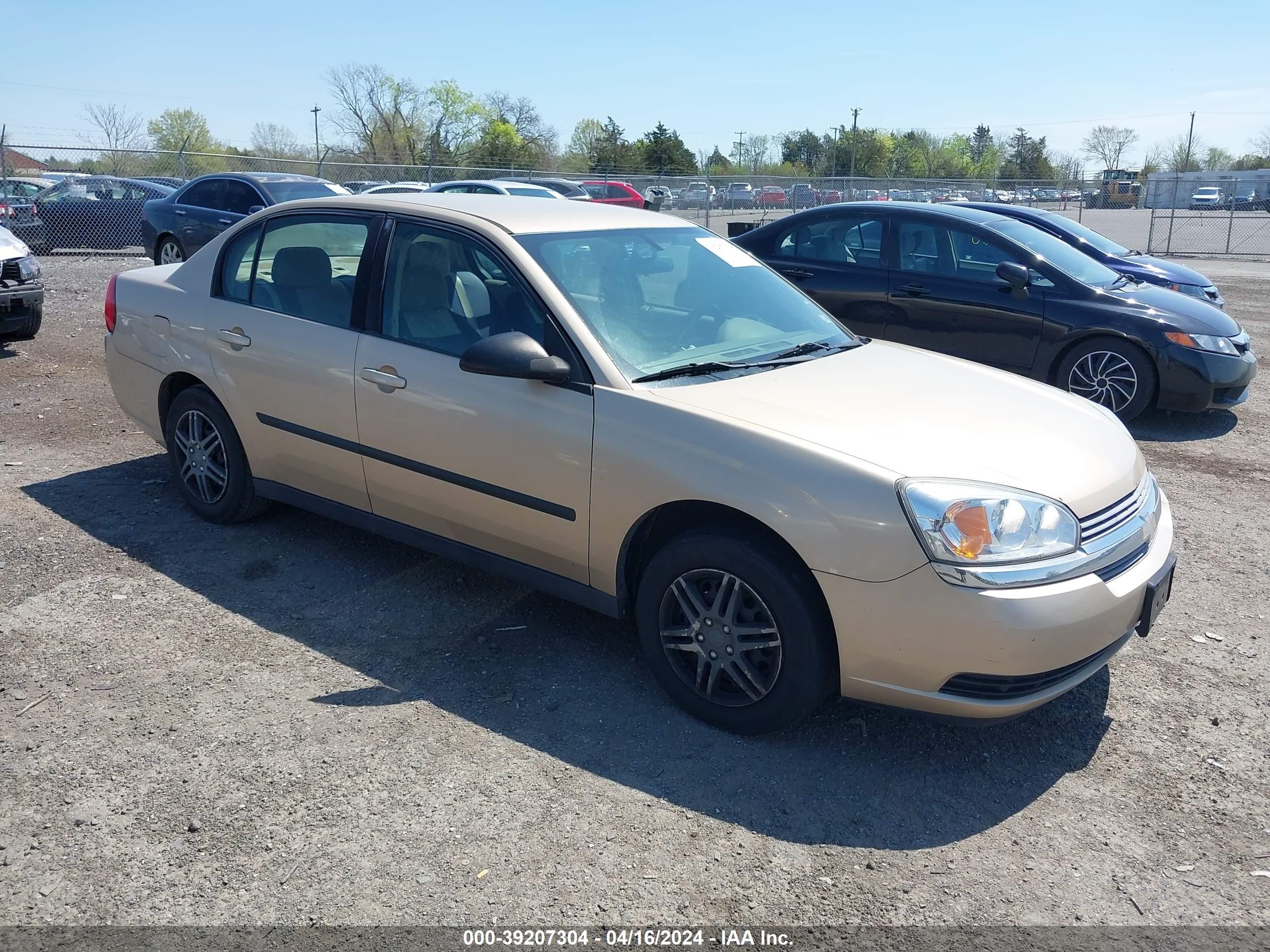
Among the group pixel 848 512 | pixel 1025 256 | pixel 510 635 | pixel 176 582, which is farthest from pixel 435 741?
pixel 1025 256

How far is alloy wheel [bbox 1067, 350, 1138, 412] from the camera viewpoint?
801cm

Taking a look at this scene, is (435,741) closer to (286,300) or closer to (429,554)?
(429,554)

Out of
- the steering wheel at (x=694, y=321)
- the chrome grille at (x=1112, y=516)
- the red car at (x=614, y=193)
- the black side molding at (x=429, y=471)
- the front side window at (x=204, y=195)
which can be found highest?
the red car at (x=614, y=193)

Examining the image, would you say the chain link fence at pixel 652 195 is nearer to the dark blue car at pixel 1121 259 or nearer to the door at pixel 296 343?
the dark blue car at pixel 1121 259

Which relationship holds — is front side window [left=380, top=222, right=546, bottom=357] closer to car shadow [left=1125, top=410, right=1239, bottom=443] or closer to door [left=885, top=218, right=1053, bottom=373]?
door [left=885, top=218, right=1053, bottom=373]

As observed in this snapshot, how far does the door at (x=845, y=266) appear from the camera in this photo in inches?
341

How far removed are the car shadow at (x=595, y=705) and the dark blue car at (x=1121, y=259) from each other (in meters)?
8.43

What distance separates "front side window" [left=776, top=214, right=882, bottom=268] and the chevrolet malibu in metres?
4.19

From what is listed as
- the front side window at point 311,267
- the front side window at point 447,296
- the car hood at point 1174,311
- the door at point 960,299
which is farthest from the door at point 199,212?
the car hood at point 1174,311

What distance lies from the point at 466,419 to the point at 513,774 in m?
1.39

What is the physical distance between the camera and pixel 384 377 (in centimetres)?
430

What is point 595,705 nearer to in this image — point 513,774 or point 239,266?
point 513,774

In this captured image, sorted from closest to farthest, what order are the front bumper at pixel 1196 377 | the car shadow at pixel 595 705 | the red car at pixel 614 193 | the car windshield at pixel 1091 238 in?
1. the car shadow at pixel 595 705
2. the front bumper at pixel 1196 377
3. the car windshield at pixel 1091 238
4. the red car at pixel 614 193

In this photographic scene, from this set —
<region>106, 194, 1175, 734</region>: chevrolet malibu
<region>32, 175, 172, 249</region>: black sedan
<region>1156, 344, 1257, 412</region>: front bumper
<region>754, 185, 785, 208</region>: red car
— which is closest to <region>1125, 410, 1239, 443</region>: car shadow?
<region>1156, 344, 1257, 412</region>: front bumper
